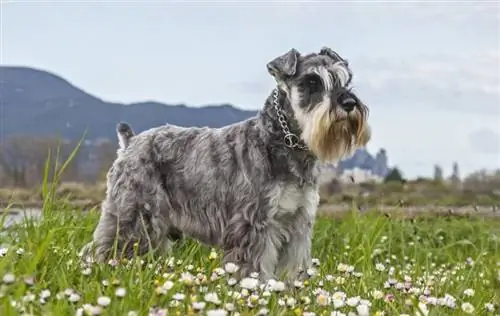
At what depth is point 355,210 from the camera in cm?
1277

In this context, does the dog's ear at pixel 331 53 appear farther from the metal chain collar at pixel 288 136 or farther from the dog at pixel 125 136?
the dog at pixel 125 136

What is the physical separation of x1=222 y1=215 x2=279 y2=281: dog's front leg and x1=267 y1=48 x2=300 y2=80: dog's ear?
1.61 m

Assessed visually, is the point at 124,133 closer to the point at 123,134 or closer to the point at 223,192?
the point at 123,134

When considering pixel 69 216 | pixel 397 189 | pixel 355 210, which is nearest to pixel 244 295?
pixel 69 216

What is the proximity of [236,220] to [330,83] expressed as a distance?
1.82 meters

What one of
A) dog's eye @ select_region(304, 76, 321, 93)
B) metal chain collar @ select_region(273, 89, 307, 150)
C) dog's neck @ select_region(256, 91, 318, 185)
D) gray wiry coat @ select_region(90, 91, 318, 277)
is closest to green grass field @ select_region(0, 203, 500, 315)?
gray wiry coat @ select_region(90, 91, 318, 277)

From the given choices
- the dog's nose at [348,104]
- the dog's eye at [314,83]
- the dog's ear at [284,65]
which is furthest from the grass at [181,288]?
the dog's ear at [284,65]

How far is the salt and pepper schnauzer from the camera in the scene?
8.32 meters

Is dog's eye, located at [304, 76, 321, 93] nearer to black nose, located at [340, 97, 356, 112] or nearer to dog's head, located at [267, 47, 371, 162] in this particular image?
dog's head, located at [267, 47, 371, 162]

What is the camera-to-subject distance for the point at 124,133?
1020 cm

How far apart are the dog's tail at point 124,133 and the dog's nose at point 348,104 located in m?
3.21

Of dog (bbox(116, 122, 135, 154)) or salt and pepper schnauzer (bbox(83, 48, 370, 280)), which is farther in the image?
dog (bbox(116, 122, 135, 154))

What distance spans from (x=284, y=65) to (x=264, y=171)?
1160 mm

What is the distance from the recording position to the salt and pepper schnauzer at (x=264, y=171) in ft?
27.3
